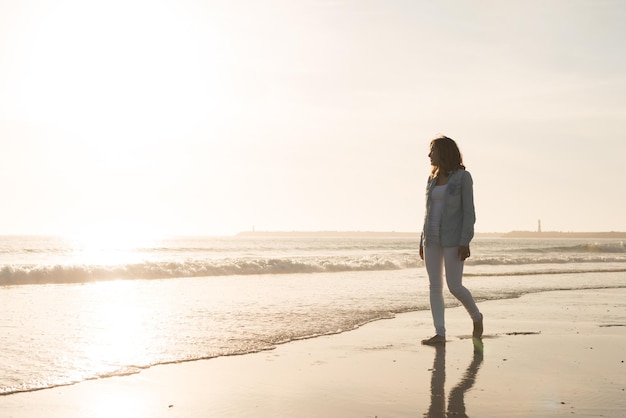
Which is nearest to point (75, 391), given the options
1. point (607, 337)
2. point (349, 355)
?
point (349, 355)

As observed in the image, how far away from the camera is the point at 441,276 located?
7.01 meters

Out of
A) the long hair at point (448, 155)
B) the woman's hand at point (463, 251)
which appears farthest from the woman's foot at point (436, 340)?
the long hair at point (448, 155)

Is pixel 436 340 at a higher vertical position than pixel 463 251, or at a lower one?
lower

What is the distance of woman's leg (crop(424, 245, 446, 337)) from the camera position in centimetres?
695

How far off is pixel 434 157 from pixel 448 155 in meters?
0.16

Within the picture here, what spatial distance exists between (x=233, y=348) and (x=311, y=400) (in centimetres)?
232

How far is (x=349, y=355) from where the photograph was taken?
Result: 628cm

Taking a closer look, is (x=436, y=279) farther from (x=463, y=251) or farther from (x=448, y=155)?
(x=448, y=155)

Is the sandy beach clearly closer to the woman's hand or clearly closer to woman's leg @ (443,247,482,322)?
woman's leg @ (443,247,482,322)

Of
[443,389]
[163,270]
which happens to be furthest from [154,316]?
[163,270]

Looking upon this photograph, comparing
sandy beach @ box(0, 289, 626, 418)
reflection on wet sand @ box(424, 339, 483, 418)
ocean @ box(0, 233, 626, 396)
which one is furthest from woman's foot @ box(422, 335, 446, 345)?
ocean @ box(0, 233, 626, 396)

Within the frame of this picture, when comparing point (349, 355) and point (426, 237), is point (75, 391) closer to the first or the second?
point (349, 355)

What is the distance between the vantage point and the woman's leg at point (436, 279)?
6949mm

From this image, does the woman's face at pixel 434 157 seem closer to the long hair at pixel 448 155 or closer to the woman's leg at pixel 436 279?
the long hair at pixel 448 155
